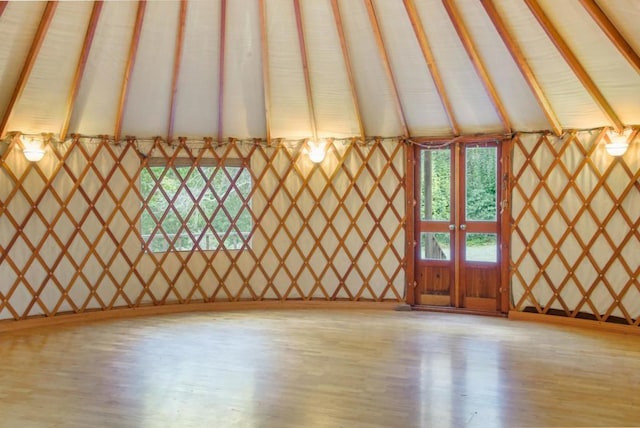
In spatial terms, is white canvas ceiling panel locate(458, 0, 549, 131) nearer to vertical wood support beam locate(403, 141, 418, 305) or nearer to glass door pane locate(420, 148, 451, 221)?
glass door pane locate(420, 148, 451, 221)

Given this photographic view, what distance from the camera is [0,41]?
383 centimetres

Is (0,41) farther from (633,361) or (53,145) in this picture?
(633,361)

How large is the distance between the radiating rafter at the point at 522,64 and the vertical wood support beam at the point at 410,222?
1.32 metres

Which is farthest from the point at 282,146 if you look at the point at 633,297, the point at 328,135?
the point at 633,297

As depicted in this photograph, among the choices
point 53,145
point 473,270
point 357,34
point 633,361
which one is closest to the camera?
point 633,361

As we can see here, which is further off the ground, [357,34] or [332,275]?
[357,34]

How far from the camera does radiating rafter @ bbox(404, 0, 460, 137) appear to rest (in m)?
3.86

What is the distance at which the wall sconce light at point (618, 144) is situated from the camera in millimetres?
4348

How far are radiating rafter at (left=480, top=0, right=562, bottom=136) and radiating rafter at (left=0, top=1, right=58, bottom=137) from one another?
115 inches

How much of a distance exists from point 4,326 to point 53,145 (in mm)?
1646

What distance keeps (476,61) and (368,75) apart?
0.95 m

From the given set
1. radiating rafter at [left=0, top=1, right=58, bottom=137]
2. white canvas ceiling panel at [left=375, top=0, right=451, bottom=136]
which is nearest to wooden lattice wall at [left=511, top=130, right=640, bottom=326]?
white canvas ceiling panel at [left=375, top=0, right=451, bottom=136]

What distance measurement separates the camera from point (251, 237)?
5559mm

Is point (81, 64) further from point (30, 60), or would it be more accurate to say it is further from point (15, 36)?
point (15, 36)
